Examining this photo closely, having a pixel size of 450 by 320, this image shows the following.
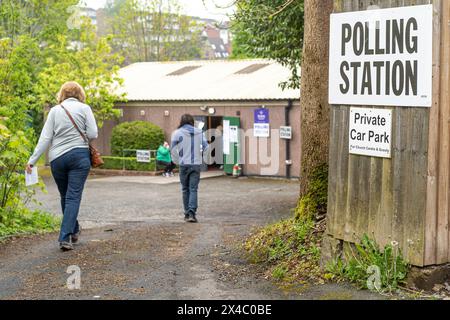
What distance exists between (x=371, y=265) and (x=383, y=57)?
5.11 feet

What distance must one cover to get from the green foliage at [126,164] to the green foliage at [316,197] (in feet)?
69.9

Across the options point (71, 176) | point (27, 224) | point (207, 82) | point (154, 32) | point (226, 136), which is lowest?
point (27, 224)

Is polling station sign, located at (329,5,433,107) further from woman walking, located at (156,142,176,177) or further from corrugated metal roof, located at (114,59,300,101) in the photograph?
woman walking, located at (156,142,176,177)

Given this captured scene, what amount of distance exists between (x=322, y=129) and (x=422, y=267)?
2295 millimetres

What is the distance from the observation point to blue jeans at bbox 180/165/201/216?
38.6 ft

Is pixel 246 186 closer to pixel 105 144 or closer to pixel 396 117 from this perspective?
pixel 105 144

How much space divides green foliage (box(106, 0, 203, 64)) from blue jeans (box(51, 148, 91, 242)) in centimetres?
4474

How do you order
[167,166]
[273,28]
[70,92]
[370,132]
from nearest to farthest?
[370,132] → [70,92] → [273,28] → [167,166]

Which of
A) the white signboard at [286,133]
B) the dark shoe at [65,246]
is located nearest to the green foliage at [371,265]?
the dark shoe at [65,246]

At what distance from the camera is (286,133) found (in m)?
25.9

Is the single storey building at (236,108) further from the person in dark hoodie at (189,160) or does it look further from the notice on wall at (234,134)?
the person in dark hoodie at (189,160)

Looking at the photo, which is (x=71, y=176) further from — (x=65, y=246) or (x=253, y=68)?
(x=253, y=68)

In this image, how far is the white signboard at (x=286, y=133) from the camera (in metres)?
25.8

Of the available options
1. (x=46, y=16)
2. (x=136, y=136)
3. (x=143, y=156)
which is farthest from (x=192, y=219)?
(x=46, y=16)
